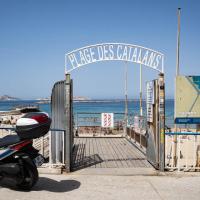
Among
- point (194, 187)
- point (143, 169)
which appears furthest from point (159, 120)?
point (194, 187)

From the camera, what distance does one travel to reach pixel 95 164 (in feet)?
27.9

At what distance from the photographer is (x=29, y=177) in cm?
584

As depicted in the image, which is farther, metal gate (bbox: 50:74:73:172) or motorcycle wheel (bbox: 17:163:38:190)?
metal gate (bbox: 50:74:73:172)

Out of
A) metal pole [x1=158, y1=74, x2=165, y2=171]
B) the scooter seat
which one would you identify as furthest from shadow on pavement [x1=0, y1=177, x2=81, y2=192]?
metal pole [x1=158, y1=74, x2=165, y2=171]

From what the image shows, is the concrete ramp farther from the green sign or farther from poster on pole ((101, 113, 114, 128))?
poster on pole ((101, 113, 114, 128))

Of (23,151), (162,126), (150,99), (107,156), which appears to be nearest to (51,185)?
(23,151)

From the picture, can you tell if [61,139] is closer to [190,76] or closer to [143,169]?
[143,169]

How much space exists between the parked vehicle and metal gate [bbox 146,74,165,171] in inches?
119

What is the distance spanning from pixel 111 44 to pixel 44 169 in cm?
340

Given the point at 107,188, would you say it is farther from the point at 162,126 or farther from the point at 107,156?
the point at 107,156

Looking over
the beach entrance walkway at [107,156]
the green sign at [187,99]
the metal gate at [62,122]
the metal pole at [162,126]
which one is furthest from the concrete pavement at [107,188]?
the green sign at [187,99]

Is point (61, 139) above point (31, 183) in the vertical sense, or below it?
above

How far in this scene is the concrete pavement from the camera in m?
5.72

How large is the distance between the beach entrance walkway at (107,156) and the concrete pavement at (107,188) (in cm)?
110
